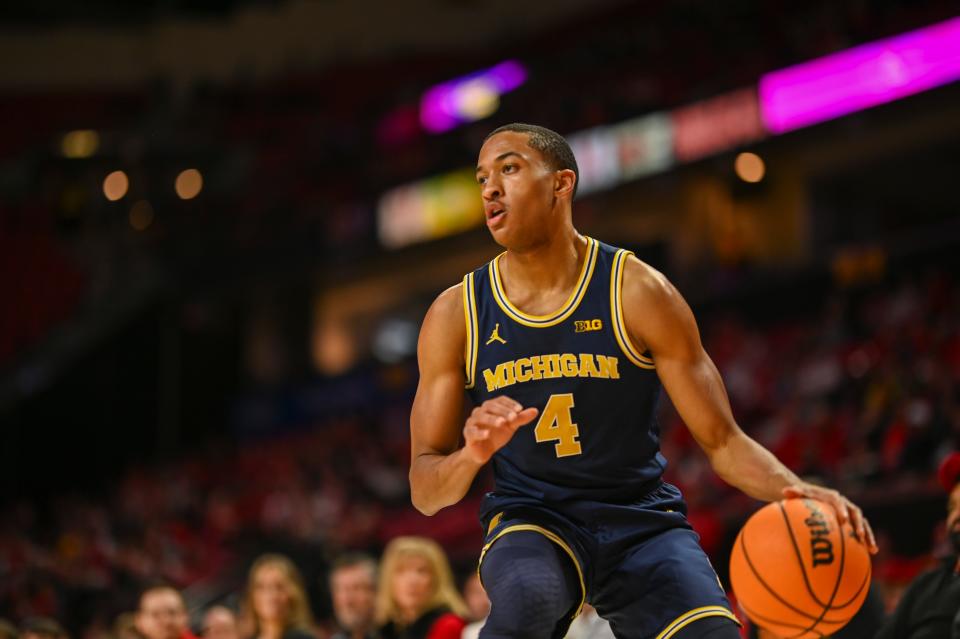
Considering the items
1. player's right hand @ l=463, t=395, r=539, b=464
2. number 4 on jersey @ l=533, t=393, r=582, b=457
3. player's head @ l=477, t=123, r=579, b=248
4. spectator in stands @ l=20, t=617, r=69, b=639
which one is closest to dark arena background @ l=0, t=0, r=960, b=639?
spectator in stands @ l=20, t=617, r=69, b=639

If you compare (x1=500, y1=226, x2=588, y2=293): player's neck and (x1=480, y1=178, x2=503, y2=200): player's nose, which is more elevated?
(x1=480, y1=178, x2=503, y2=200): player's nose

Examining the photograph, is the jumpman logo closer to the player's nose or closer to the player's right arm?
the player's right arm

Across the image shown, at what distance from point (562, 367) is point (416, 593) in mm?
3194

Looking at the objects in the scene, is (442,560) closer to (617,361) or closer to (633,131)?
(617,361)

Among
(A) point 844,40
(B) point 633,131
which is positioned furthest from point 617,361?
(B) point 633,131

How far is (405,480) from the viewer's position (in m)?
17.1

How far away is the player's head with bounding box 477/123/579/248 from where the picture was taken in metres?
4.03

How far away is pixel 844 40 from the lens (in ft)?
49.5

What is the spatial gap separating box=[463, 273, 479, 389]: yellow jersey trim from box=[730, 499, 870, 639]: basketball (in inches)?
38.7

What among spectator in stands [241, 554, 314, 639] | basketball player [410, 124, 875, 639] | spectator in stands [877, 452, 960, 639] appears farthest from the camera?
spectator in stands [241, 554, 314, 639]

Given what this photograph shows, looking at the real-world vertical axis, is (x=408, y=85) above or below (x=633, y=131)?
above

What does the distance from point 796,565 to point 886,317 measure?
10187mm

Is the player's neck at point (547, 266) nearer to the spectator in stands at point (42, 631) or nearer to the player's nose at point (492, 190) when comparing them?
the player's nose at point (492, 190)

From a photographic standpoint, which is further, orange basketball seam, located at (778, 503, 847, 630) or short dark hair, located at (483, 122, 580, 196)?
short dark hair, located at (483, 122, 580, 196)
